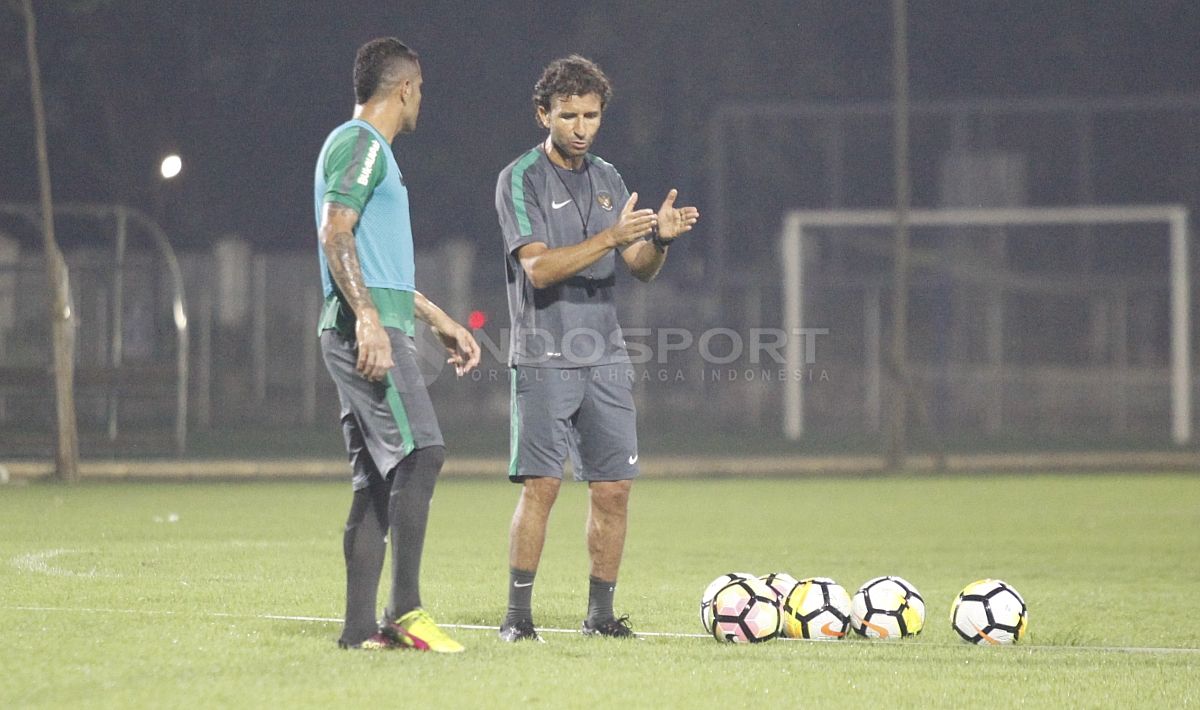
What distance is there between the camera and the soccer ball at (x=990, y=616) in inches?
270

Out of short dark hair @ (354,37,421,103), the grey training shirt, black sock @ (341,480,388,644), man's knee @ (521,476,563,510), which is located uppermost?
short dark hair @ (354,37,421,103)

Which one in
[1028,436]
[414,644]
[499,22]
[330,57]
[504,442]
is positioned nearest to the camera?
[414,644]

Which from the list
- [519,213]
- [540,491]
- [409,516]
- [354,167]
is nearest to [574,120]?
[519,213]

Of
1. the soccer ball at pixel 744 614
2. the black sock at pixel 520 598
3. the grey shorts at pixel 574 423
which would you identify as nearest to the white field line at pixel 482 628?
the soccer ball at pixel 744 614

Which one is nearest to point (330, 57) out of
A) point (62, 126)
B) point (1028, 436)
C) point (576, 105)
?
point (62, 126)

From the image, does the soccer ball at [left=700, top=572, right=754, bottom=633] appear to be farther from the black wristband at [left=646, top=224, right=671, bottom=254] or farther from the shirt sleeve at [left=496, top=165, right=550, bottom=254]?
the shirt sleeve at [left=496, top=165, right=550, bottom=254]

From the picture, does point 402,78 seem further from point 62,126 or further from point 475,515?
point 62,126

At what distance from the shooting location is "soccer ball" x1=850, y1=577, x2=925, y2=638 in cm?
700

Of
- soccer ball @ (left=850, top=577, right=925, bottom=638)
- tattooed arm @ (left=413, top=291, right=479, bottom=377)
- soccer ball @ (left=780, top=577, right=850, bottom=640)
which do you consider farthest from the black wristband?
soccer ball @ (left=850, top=577, right=925, bottom=638)

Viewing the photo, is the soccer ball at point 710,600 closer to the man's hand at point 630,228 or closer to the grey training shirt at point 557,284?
the grey training shirt at point 557,284

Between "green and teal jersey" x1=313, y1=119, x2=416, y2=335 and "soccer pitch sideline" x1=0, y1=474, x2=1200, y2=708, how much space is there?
126cm

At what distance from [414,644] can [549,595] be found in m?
2.45

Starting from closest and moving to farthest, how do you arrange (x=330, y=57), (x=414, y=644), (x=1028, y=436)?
(x=414, y=644) → (x=1028, y=436) → (x=330, y=57)

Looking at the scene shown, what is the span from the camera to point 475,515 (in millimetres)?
14031
